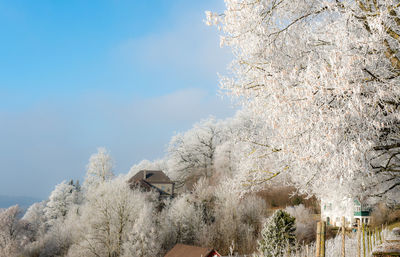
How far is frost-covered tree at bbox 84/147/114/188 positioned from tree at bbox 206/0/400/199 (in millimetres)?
35471

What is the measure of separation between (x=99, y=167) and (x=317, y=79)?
3881 centimetres

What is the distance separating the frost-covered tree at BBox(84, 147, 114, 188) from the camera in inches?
1588

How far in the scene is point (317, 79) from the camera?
4.61m

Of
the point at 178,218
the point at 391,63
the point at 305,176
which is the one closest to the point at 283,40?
the point at 391,63

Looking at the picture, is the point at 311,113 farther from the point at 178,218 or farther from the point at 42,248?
the point at 42,248

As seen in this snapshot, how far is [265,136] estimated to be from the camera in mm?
7168

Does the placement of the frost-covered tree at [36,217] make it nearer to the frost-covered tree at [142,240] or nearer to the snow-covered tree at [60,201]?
the snow-covered tree at [60,201]

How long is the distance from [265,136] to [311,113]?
94.3 inches

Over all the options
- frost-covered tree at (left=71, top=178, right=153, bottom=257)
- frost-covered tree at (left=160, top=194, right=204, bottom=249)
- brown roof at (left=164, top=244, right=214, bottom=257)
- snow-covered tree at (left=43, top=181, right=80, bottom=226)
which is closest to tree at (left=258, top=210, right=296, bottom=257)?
brown roof at (left=164, top=244, right=214, bottom=257)

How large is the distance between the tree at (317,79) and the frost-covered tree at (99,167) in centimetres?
3547

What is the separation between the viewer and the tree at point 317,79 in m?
4.59

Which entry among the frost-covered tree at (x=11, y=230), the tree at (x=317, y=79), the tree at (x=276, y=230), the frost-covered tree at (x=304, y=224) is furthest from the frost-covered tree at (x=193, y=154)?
the tree at (x=317, y=79)

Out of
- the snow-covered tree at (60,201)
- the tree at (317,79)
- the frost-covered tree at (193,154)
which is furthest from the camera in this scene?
the frost-covered tree at (193,154)

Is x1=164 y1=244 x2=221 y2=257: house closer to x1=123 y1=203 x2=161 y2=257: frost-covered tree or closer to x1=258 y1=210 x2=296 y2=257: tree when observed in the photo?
x1=258 y1=210 x2=296 y2=257: tree
